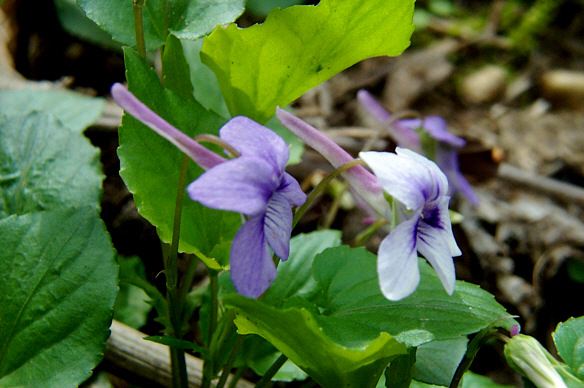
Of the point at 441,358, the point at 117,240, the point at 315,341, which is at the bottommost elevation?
the point at 117,240

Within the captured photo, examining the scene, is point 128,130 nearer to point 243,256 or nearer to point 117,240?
point 243,256

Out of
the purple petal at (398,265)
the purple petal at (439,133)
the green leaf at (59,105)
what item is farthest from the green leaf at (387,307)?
the green leaf at (59,105)

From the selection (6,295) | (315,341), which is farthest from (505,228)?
(6,295)

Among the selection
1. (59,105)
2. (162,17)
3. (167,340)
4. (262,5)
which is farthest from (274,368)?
(262,5)

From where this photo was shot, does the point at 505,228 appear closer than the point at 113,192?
No

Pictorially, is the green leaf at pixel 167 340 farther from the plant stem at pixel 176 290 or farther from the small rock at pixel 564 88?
the small rock at pixel 564 88

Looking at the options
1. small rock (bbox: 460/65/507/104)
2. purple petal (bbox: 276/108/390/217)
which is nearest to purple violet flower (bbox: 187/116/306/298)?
purple petal (bbox: 276/108/390/217)
